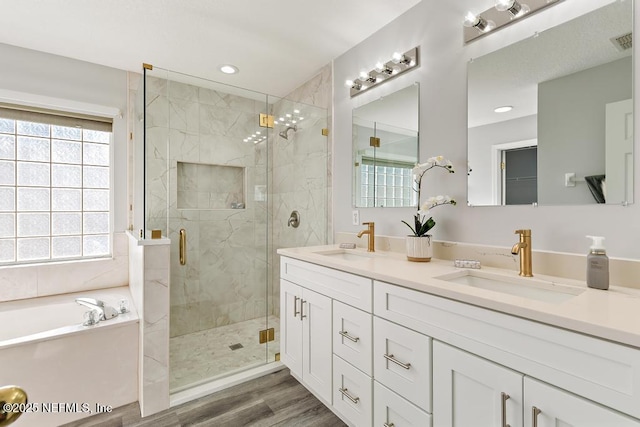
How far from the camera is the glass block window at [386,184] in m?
1.94

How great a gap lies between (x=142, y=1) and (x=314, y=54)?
1208 millimetres

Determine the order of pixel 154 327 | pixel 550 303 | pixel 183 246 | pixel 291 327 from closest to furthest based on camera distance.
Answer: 1. pixel 550 303
2. pixel 154 327
3. pixel 291 327
4. pixel 183 246

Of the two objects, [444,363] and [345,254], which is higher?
[345,254]

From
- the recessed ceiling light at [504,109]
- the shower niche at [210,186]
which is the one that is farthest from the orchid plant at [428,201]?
the shower niche at [210,186]

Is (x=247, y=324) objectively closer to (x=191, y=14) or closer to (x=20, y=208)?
(x=20, y=208)

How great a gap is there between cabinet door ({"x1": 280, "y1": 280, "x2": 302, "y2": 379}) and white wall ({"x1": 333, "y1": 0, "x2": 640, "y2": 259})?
0.70m

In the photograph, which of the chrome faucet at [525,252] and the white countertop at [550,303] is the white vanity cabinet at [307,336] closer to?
the white countertop at [550,303]

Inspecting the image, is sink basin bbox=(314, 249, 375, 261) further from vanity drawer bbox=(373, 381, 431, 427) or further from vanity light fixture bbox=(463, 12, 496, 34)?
vanity light fixture bbox=(463, 12, 496, 34)

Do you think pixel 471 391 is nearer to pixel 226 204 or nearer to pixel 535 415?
pixel 535 415

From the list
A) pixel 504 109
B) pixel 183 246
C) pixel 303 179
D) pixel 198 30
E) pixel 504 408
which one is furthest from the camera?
pixel 303 179

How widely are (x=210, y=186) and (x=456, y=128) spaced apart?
1848mm

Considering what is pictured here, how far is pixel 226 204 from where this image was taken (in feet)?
8.31

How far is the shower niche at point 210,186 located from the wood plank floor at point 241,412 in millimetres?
1352

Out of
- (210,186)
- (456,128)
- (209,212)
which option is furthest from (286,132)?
(456,128)
